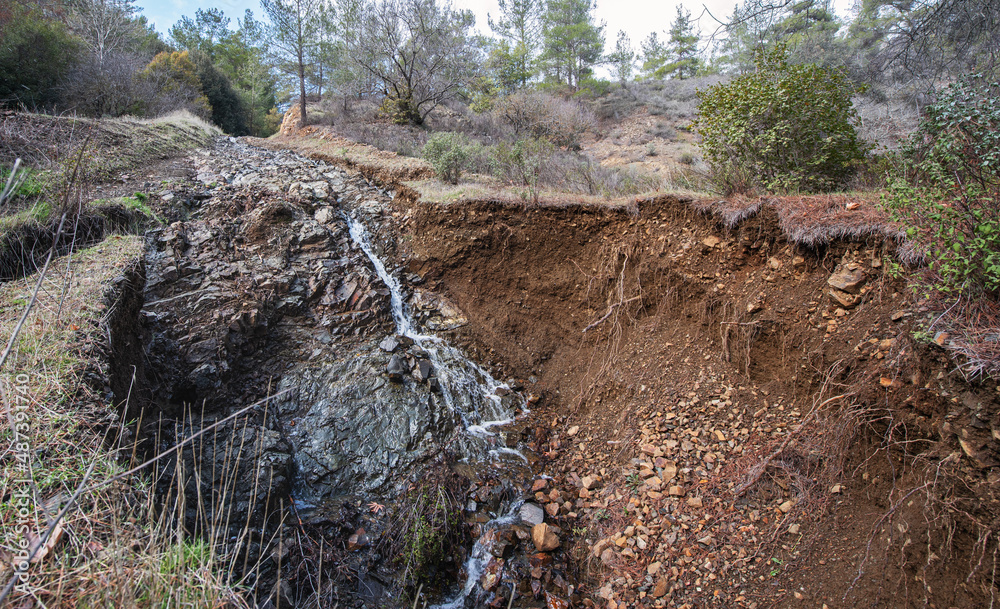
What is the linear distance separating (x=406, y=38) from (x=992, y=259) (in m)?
19.5

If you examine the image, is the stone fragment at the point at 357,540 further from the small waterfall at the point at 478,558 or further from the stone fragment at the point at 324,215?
the stone fragment at the point at 324,215

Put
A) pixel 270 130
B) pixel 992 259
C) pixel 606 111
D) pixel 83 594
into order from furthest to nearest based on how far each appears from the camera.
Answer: pixel 270 130 < pixel 606 111 < pixel 992 259 < pixel 83 594

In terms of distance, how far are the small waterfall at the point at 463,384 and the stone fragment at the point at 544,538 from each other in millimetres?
1063

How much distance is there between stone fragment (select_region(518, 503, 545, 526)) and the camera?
4.36 metres

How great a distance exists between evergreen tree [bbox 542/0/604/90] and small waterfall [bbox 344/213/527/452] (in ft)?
75.8

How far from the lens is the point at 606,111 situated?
21.1 metres

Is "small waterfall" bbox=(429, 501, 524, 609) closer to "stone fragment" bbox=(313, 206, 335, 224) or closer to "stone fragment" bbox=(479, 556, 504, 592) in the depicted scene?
"stone fragment" bbox=(479, 556, 504, 592)

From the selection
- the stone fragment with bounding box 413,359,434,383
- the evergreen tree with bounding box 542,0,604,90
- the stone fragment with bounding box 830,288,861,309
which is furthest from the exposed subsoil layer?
the evergreen tree with bounding box 542,0,604,90

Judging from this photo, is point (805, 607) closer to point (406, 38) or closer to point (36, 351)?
point (36, 351)

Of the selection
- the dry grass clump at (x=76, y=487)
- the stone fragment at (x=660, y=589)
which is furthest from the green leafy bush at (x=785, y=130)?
the dry grass clump at (x=76, y=487)

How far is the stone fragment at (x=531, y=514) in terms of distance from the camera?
436cm

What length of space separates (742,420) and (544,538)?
2.32 m

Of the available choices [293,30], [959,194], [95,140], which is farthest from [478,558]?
[293,30]

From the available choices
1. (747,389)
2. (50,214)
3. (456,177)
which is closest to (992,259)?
(747,389)
